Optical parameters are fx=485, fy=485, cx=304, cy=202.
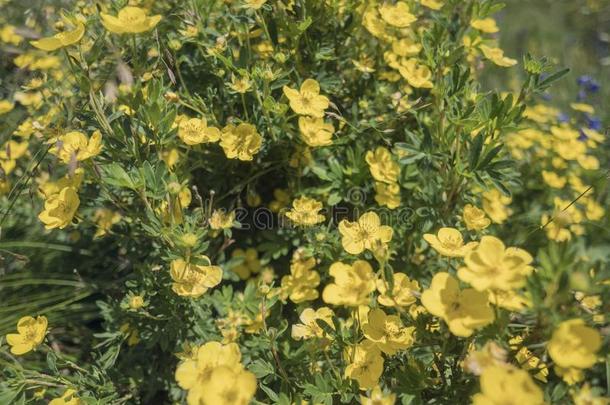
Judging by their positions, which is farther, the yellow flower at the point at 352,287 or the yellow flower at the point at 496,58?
the yellow flower at the point at 496,58

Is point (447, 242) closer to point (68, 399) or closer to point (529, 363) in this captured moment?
point (529, 363)

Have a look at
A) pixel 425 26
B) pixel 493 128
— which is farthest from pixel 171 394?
pixel 425 26

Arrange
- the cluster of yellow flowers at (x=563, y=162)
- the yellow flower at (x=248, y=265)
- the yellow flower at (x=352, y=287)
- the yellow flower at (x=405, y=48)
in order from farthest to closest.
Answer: the cluster of yellow flowers at (x=563, y=162)
the yellow flower at (x=248, y=265)
the yellow flower at (x=405, y=48)
the yellow flower at (x=352, y=287)

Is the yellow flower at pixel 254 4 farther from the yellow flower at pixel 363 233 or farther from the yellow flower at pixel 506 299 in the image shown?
the yellow flower at pixel 506 299

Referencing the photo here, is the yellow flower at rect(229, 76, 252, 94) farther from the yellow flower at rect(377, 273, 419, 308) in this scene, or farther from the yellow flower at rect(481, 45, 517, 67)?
the yellow flower at rect(481, 45, 517, 67)

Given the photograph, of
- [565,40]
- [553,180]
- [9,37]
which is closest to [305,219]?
[553,180]

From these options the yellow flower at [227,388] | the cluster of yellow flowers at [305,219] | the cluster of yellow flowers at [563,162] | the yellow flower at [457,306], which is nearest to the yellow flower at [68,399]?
the cluster of yellow flowers at [305,219]

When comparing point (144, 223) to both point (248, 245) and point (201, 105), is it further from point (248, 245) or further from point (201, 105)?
point (248, 245)
